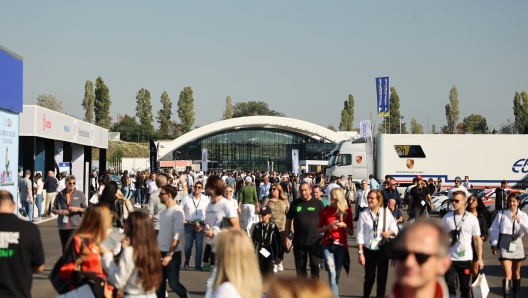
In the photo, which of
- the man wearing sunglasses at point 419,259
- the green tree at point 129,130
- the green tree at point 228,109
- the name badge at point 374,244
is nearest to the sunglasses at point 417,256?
the man wearing sunglasses at point 419,259

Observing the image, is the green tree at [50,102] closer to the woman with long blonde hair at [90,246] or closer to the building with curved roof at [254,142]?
the building with curved roof at [254,142]

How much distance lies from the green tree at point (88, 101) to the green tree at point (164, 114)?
17.2 meters

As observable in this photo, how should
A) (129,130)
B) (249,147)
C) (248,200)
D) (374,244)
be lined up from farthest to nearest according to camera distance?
(129,130) → (249,147) → (248,200) → (374,244)

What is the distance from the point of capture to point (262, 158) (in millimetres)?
107938

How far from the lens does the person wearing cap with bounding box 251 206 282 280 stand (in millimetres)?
10234

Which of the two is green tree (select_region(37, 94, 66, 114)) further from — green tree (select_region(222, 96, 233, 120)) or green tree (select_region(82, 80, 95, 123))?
green tree (select_region(222, 96, 233, 120))

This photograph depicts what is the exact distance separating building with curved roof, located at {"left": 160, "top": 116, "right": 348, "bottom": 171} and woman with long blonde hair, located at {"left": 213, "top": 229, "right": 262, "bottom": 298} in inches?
3663

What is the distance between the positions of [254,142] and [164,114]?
41867 millimetres

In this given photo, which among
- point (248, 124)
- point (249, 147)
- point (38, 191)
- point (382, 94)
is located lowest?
point (38, 191)

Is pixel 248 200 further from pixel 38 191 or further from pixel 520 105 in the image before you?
pixel 520 105

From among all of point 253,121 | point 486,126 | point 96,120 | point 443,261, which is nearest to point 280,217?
point 443,261

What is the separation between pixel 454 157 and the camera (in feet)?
141

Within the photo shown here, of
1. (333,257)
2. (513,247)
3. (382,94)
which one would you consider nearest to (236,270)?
(333,257)

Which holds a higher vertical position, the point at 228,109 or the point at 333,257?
the point at 228,109
